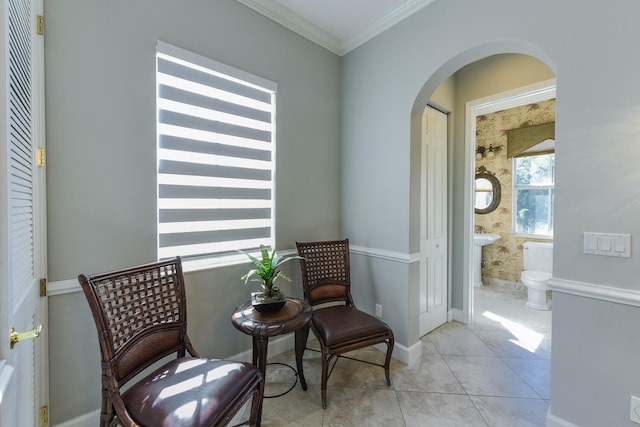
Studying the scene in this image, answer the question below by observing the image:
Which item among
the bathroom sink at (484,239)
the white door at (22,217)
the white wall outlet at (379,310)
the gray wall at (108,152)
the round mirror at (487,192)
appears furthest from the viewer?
the round mirror at (487,192)

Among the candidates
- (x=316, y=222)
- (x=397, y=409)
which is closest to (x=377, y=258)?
(x=316, y=222)

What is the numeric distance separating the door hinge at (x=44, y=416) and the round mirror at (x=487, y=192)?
5223 millimetres

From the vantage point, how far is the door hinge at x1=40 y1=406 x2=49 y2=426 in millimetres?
1321

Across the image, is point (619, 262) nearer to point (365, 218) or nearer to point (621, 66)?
point (621, 66)

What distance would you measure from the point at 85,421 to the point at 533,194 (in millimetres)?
5561

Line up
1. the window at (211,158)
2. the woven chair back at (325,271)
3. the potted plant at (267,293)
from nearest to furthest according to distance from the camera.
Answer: the potted plant at (267,293) → the window at (211,158) → the woven chair back at (325,271)

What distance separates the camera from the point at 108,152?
152 cm

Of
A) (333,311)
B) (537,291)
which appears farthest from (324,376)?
(537,291)

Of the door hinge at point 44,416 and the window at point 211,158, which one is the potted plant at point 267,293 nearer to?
the window at point 211,158

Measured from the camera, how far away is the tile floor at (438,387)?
1648 millimetres

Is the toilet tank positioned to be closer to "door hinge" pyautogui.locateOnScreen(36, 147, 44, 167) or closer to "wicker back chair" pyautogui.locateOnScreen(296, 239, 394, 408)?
"wicker back chair" pyautogui.locateOnScreen(296, 239, 394, 408)

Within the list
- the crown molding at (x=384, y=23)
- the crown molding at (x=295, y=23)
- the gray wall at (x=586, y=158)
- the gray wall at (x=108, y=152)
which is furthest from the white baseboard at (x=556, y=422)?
the crown molding at (x=295, y=23)

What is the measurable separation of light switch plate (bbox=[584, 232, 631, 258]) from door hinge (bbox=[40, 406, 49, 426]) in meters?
2.92

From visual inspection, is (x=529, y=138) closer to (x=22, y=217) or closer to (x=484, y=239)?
(x=484, y=239)
